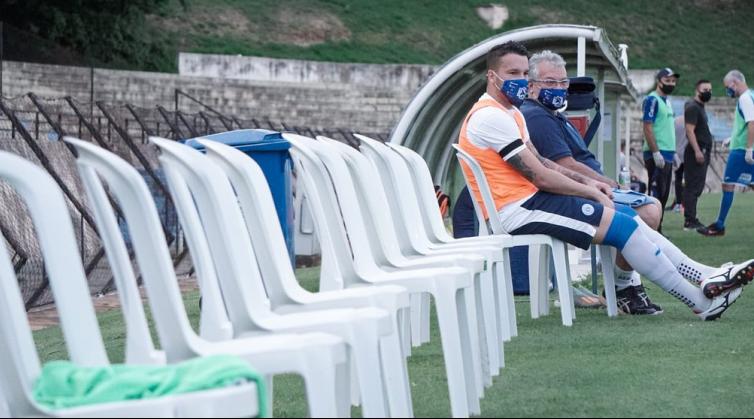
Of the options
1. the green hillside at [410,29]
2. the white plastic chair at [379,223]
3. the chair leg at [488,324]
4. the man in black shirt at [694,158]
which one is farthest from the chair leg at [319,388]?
the green hillside at [410,29]

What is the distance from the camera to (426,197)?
8.08 meters

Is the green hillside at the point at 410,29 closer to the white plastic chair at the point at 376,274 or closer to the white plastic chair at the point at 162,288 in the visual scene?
the white plastic chair at the point at 376,274

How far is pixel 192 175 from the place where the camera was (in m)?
4.79

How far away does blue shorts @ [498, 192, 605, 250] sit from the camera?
9180 mm

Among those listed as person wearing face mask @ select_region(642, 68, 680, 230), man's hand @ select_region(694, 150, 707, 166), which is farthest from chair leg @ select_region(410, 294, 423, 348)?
man's hand @ select_region(694, 150, 707, 166)

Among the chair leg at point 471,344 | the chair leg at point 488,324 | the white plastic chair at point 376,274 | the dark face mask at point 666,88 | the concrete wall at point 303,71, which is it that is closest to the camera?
the white plastic chair at point 376,274

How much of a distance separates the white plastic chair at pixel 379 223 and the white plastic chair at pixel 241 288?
1205 millimetres

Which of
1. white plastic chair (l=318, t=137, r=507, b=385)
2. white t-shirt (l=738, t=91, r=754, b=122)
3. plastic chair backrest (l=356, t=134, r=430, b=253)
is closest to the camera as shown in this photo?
white plastic chair (l=318, t=137, r=507, b=385)

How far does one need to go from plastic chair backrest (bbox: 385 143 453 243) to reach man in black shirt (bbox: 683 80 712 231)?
1223cm

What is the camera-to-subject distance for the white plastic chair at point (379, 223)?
21.0ft

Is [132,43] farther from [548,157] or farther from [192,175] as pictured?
[192,175]

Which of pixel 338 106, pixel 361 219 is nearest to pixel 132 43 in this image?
pixel 338 106

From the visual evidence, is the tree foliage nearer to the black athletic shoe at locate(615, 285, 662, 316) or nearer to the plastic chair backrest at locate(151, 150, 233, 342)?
the black athletic shoe at locate(615, 285, 662, 316)

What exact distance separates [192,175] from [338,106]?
43319 mm
